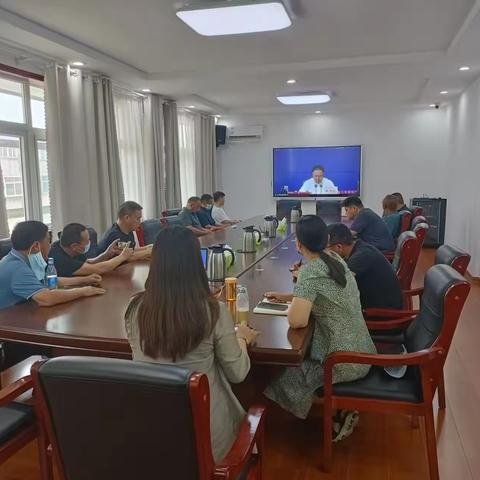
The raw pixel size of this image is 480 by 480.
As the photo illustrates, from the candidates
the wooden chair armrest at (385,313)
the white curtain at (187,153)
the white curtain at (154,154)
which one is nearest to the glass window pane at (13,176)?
the white curtain at (154,154)

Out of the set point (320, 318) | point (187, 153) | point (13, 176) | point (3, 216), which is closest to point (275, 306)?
point (320, 318)

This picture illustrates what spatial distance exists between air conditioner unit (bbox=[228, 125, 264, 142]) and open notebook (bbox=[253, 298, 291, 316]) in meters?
7.44

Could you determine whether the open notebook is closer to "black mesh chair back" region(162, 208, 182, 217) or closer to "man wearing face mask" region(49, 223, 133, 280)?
"man wearing face mask" region(49, 223, 133, 280)

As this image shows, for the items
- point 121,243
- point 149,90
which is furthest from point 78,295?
point 149,90

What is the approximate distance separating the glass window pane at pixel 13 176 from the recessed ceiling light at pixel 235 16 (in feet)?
7.99

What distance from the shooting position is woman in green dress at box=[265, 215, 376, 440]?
1906 millimetres

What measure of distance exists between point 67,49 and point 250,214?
569cm

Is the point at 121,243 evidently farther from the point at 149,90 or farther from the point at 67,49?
the point at 149,90

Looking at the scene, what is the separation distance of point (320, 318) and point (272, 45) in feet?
11.3

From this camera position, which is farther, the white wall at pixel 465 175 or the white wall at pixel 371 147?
the white wall at pixel 371 147

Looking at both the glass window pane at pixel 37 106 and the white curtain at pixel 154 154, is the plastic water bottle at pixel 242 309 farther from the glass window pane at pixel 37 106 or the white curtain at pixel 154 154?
the white curtain at pixel 154 154

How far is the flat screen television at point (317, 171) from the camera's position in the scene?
8.77 m

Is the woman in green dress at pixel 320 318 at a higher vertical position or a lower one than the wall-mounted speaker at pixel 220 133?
lower

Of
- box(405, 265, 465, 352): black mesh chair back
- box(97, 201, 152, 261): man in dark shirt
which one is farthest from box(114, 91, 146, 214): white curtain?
box(405, 265, 465, 352): black mesh chair back
